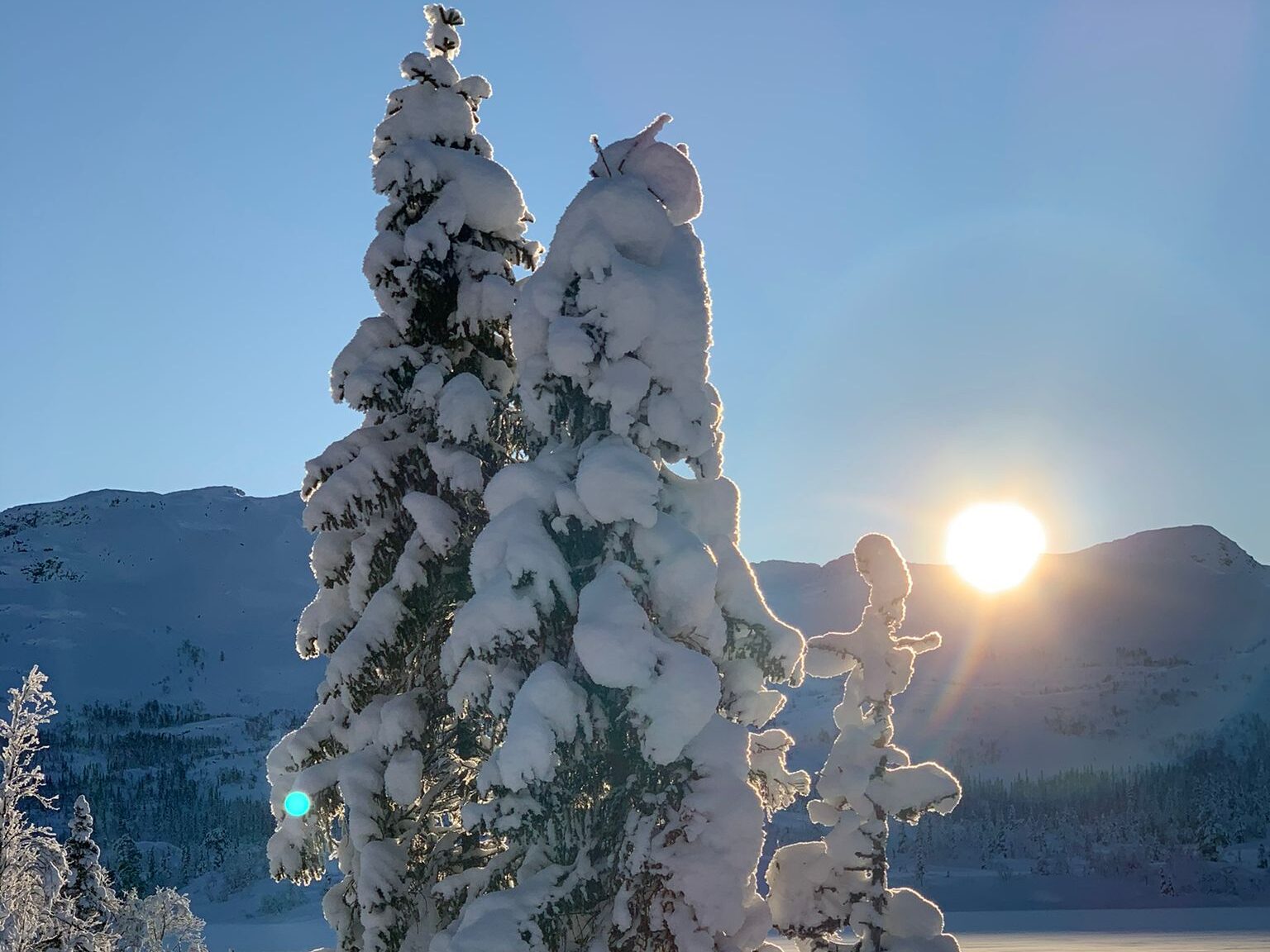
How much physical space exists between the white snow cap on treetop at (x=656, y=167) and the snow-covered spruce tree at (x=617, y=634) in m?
0.19

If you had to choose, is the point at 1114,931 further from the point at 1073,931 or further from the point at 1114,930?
the point at 1073,931

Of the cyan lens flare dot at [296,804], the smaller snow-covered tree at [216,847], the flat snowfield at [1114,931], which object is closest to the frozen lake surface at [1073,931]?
the flat snowfield at [1114,931]

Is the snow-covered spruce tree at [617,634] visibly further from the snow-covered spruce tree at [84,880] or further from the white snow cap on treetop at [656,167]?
the snow-covered spruce tree at [84,880]

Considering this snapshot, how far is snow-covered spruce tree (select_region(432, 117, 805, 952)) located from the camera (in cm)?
958

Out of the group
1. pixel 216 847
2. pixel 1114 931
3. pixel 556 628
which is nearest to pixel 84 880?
pixel 556 628

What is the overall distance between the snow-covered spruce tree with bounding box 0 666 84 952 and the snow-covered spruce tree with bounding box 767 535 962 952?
10.7 meters

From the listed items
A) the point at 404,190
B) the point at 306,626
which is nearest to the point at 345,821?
the point at 306,626

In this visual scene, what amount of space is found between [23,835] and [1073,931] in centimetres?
9983

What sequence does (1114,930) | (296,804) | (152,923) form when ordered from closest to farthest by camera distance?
(296,804) < (152,923) < (1114,930)

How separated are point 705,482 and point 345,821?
520 cm

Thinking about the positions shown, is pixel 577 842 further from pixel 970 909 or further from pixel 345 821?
pixel 970 909

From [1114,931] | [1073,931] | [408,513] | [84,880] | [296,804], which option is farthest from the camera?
[1073,931]

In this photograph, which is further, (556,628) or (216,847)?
(216,847)

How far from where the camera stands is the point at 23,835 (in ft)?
56.6
